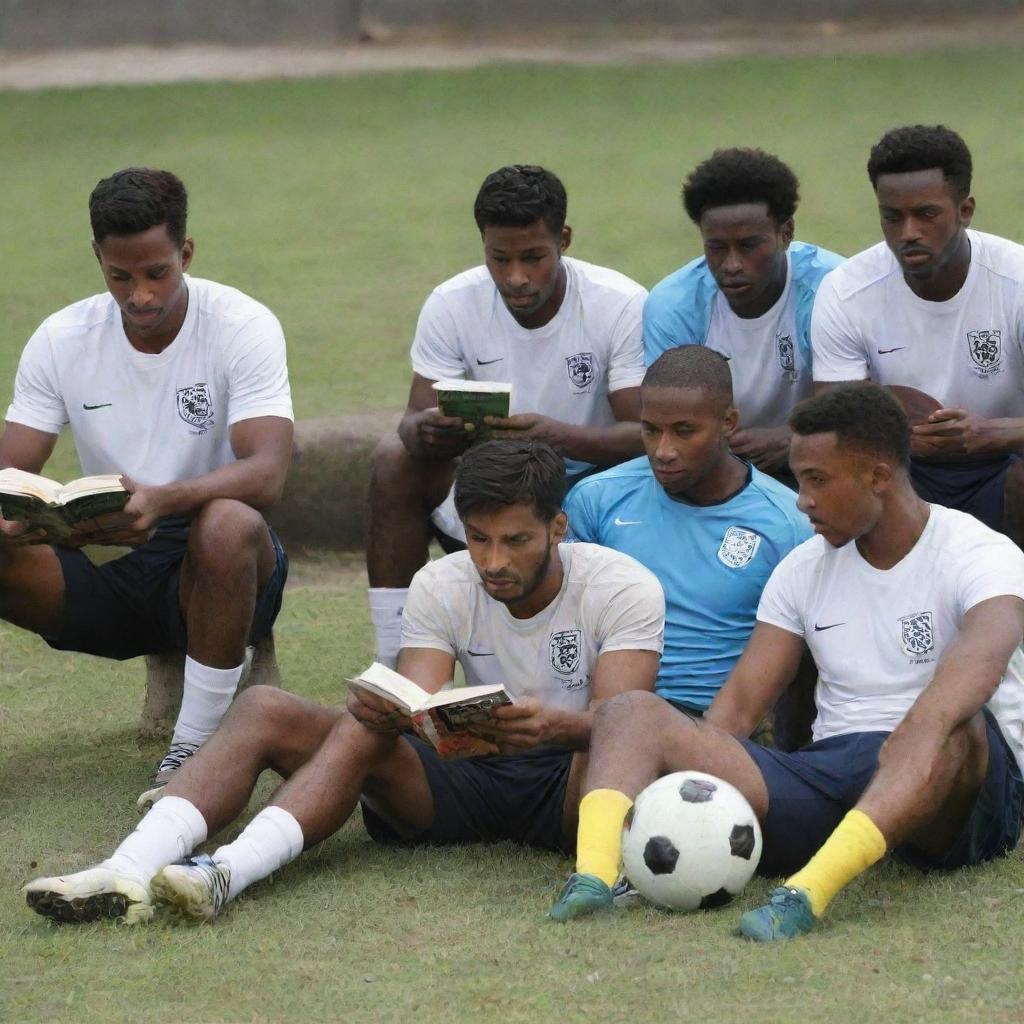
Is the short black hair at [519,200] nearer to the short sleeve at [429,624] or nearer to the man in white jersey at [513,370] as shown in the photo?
the man in white jersey at [513,370]

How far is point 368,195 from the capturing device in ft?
47.9

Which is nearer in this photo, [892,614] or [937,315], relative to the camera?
[892,614]

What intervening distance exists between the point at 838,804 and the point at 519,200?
7.73 ft

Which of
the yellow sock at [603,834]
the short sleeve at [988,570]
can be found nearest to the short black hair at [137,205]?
the yellow sock at [603,834]

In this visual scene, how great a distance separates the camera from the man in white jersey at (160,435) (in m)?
5.74

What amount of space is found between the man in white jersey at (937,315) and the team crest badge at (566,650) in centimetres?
148

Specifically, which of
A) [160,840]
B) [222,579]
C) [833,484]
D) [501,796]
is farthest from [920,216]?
[160,840]

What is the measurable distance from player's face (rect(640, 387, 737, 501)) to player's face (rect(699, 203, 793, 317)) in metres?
0.84

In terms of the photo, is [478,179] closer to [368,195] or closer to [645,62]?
[368,195]

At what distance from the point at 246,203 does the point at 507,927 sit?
34.9ft

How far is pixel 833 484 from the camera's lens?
15.8ft

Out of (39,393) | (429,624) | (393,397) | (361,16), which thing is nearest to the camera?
(429,624)

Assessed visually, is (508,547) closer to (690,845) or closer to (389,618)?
(690,845)

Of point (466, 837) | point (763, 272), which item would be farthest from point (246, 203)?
point (466, 837)
